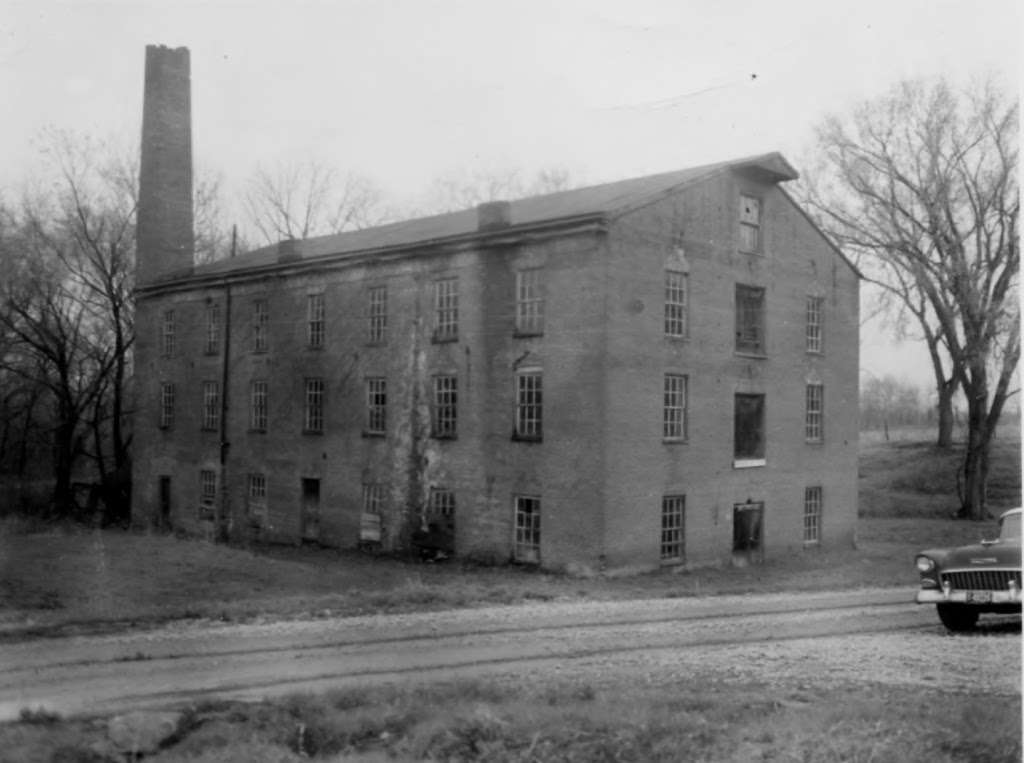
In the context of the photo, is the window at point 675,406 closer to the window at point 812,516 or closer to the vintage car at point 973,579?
the window at point 812,516

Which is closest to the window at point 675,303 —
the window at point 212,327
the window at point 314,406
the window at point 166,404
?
the window at point 314,406

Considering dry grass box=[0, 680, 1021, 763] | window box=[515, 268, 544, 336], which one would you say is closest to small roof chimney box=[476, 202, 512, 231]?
window box=[515, 268, 544, 336]

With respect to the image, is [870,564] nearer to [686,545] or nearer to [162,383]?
[686,545]

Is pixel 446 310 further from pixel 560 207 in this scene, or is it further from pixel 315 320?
pixel 315 320

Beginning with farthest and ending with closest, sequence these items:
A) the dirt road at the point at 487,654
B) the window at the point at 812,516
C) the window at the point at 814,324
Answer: the window at the point at 812,516
the window at the point at 814,324
the dirt road at the point at 487,654

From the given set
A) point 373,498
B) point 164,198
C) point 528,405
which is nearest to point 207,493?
point 373,498

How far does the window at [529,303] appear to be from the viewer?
72.8 feet

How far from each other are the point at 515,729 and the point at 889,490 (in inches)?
1313

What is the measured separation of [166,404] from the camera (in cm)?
3300

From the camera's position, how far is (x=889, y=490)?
3819 cm

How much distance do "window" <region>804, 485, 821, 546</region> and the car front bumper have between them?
1413 cm

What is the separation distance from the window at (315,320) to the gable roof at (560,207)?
1199 mm

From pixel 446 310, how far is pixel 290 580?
763 cm

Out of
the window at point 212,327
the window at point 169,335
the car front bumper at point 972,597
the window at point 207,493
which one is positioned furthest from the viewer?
the window at point 169,335
